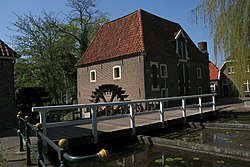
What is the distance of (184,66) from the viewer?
21.1 metres

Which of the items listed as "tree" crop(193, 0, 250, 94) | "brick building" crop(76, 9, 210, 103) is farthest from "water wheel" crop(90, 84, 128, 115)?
"tree" crop(193, 0, 250, 94)

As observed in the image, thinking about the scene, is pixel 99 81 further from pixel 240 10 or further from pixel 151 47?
pixel 240 10

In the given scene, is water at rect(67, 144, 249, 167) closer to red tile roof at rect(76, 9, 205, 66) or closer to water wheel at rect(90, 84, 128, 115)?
water wheel at rect(90, 84, 128, 115)

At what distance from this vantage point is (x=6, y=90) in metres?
9.68

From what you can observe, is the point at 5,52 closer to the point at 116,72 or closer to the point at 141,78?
the point at 141,78

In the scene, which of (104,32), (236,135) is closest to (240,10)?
(236,135)

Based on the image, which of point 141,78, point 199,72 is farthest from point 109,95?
point 199,72

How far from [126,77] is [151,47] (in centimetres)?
303

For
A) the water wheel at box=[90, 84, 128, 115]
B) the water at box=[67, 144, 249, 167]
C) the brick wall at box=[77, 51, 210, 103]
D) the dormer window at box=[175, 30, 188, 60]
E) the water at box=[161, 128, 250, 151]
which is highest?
the dormer window at box=[175, 30, 188, 60]

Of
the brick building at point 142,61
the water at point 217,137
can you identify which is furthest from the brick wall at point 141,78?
the water at point 217,137

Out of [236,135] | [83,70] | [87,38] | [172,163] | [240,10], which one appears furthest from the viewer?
[87,38]

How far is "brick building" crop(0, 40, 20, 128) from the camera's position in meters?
9.49

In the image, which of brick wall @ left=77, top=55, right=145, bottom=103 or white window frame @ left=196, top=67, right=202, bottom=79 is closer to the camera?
brick wall @ left=77, top=55, right=145, bottom=103

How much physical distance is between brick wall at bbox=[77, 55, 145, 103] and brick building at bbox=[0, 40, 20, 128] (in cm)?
898
